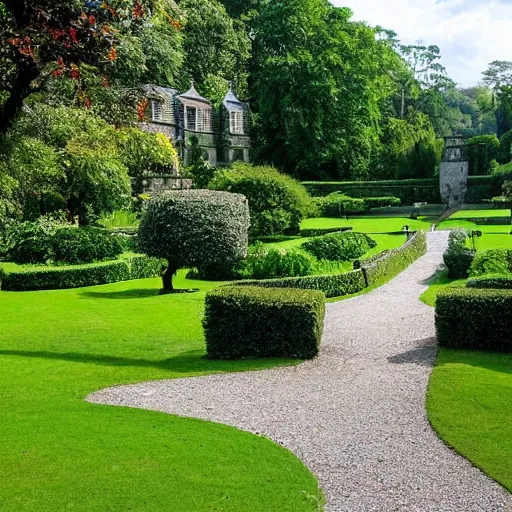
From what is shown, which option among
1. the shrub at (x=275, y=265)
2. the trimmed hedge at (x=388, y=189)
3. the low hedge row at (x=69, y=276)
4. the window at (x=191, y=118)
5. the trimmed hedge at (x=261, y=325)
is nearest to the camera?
the trimmed hedge at (x=261, y=325)

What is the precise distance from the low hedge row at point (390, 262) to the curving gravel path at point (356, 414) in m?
7.41

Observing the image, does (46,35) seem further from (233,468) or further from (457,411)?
(457,411)

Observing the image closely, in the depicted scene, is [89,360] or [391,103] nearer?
[89,360]

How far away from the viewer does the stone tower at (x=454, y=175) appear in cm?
5641

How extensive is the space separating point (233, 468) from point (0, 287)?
1801cm

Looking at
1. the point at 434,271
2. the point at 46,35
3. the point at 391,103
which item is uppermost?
the point at 391,103

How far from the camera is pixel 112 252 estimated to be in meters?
27.4

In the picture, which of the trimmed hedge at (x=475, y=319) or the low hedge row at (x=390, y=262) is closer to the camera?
the trimmed hedge at (x=475, y=319)

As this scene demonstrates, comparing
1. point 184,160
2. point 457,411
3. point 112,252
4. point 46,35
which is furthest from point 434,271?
point 184,160

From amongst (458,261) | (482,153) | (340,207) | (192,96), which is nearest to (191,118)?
(192,96)

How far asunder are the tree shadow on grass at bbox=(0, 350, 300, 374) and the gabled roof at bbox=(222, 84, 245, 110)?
176ft

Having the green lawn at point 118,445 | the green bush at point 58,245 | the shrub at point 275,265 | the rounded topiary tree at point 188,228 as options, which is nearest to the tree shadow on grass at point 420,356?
the green lawn at point 118,445

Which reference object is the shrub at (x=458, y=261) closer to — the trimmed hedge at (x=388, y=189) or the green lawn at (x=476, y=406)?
the green lawn at (x=476, y=406)

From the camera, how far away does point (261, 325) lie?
12.5m
